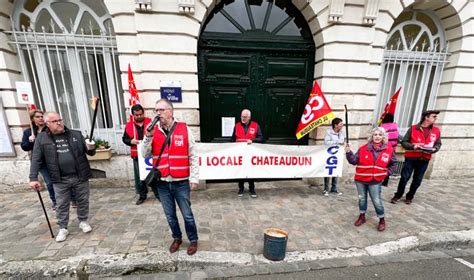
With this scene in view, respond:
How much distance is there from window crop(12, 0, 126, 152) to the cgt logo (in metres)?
4.97

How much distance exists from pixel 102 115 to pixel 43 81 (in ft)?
4.51

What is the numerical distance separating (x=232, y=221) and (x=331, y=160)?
Result: 261 centimetres

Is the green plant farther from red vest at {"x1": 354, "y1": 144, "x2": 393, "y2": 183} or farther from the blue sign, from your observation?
red vest at {"x1": 354, "y1": 144, "x2": 393, "y2": 183}

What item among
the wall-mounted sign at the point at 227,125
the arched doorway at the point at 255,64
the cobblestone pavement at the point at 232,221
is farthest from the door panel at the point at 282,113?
the cobblestone pavement at the point at 232,221

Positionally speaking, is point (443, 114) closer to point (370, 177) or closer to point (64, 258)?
point (370, 177)

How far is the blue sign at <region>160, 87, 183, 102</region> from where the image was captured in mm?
4637

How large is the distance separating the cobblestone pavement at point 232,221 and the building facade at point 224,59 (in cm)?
124

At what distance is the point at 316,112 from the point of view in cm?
468

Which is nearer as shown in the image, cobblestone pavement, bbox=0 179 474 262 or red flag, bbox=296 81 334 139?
cobblestone pavement, bbox=0 179 474 262

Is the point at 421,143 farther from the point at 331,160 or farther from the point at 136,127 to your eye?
the point at 136,127

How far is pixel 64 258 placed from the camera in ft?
9.26

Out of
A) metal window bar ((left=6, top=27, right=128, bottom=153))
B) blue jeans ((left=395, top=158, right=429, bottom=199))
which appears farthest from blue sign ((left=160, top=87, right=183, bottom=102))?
blue jeans ((left=395, top=158, right=429, bottom=199))

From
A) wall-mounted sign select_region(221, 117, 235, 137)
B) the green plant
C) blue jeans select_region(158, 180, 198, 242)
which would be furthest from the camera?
wall-mounted sign select_region(221, 117, 235, 137)

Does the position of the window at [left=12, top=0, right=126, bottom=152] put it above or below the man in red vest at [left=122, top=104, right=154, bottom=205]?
above
